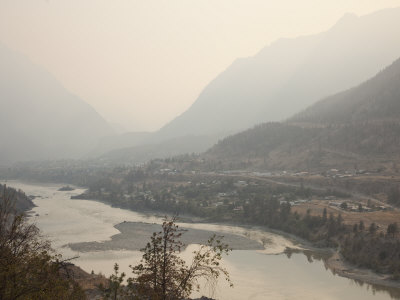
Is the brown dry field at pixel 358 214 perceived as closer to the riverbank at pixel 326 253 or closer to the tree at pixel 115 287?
the riverbank at pixel 326 253

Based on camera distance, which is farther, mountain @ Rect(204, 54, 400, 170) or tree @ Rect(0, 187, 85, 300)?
mountain @ Rect(204, 54, 400, 170)

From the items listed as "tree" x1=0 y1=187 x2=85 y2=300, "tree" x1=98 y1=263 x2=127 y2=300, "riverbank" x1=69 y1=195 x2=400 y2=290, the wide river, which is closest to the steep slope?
"riverbank" x1=69 y1=195 x2=400 y2=290

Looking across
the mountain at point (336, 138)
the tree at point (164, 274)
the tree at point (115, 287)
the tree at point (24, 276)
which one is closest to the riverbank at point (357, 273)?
the tree at point (115, 287)

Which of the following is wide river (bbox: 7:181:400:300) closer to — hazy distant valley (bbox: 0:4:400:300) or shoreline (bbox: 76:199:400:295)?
hazy distant valley (bbox: 0:4:400:300)

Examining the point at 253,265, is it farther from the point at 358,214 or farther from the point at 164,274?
the point at 164,274

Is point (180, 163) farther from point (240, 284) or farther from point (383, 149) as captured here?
point (240, 284)

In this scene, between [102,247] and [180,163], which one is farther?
[180,163]

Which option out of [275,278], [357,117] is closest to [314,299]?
[275,278]
